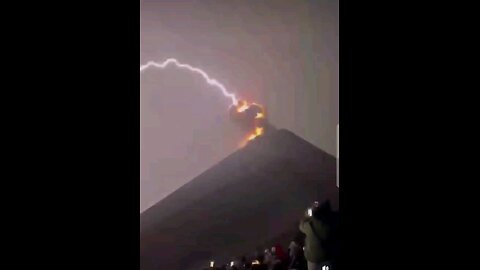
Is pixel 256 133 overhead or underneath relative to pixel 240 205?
overhead

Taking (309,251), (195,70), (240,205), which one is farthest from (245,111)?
(309,251)

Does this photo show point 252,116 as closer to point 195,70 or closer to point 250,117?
point 250,117

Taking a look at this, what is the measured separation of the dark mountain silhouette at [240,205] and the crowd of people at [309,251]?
40 mm

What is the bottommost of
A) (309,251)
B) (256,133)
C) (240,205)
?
(309,251)

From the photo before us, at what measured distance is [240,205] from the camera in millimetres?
2344

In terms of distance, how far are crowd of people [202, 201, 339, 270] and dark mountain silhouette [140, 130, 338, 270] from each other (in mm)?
40

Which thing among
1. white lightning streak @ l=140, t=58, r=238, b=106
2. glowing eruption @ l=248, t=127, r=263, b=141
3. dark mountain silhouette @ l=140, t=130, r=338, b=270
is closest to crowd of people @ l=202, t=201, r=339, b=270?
dark mountain silhouette @ l=140, t=130, r=338, b=270

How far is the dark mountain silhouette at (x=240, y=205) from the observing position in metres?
2.27

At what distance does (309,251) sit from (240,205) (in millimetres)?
341
